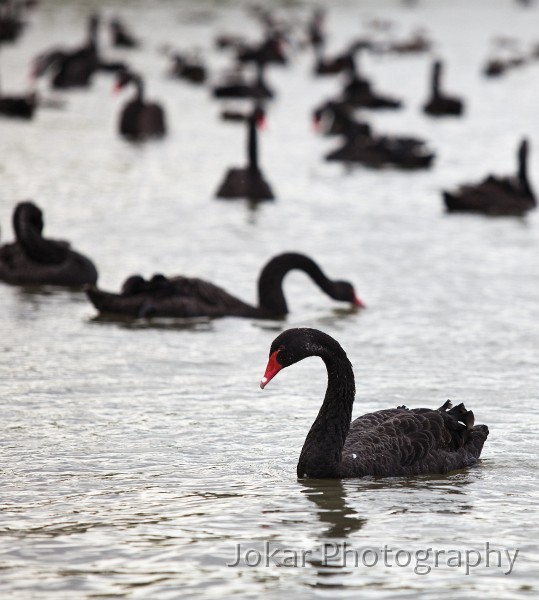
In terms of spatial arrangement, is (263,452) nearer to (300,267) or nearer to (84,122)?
(300,267)

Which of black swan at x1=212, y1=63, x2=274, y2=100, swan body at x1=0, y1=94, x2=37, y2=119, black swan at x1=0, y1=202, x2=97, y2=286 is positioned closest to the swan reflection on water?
black swan at x1=0, y1=202, x2=97, y2=286

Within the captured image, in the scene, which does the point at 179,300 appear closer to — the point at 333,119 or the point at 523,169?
the point at 523,169

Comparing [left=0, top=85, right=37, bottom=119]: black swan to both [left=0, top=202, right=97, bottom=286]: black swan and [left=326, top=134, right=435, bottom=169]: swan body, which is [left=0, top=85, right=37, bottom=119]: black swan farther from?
[left=0, top=202, right=97, bottom=286]: black swan

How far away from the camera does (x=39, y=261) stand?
13164 millimetres

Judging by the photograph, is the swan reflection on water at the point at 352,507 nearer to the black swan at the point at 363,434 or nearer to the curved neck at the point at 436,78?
the black swan at the point at 363,434

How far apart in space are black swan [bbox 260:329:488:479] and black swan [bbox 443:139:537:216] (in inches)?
402

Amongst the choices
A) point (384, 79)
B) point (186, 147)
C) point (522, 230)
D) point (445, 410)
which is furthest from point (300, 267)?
point (384, 79)

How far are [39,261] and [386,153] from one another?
10.0 m

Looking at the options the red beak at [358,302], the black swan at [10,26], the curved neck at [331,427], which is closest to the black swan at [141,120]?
the red beak at [358,302]

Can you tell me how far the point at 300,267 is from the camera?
12352 millimetres

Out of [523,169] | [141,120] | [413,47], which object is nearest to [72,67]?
[141,120]

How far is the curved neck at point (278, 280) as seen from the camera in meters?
12.0

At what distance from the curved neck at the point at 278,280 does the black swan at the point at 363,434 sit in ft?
13.8

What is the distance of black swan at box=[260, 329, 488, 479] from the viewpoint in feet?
23.7
